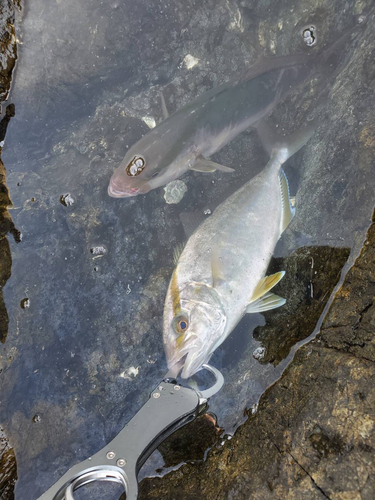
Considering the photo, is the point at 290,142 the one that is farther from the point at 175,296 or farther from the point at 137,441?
the point at 137,441

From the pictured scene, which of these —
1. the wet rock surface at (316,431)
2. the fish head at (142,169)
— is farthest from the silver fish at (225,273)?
the fish head at (142,169)

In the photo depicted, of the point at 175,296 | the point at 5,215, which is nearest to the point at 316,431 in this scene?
the point at 175,296

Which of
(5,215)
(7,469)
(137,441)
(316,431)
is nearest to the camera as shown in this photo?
(316,431)

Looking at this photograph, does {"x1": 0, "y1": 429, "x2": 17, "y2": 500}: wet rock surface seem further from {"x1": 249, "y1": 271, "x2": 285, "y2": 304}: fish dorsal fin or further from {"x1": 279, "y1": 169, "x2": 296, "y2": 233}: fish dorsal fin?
{"x1": 279, "y1": 169, "x2": 296, "y2": 233}: fish dorsal fin

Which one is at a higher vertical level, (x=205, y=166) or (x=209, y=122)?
(x=209, y=122)

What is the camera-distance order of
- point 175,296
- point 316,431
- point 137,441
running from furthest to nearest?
point 175,296 < point 137,441 < point 316,431

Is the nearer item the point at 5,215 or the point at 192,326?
the point at 192,326

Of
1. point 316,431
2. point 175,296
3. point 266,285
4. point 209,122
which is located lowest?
point 266,285
